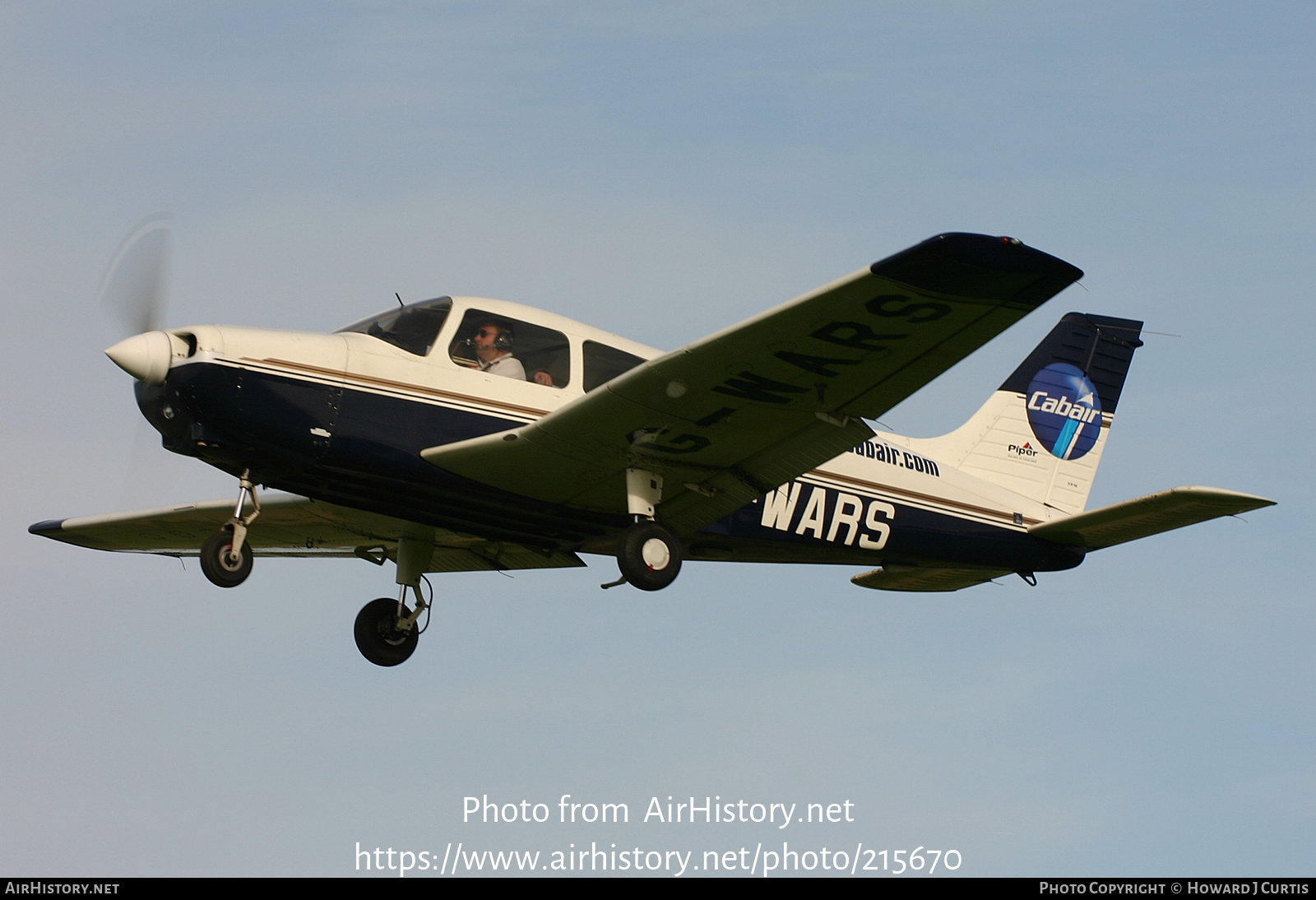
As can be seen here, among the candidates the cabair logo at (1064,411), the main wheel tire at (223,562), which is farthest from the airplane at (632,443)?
the cabair logo at (1064,411)

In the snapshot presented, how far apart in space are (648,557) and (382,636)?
3.47m

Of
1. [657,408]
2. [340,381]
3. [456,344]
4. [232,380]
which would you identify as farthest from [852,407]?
[232,380]

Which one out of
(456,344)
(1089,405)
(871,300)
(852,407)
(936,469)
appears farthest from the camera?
(1089,405)

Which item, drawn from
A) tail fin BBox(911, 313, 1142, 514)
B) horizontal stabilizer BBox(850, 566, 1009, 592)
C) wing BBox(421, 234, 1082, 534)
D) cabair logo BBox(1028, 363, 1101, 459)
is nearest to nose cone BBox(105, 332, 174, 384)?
wing BBox(421, 234, 1082, 534)

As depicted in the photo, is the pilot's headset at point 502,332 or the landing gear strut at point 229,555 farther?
the pilot's headset at point 502,332

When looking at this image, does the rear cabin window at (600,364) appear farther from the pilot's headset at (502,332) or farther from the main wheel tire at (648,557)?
the main wheel tire at (648,557)

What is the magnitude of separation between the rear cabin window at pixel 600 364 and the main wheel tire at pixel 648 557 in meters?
1.29

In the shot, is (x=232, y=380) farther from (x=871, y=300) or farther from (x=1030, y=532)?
(x=1030, y=532)

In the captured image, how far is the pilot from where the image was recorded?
1225cm

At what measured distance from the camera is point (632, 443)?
11914 mm

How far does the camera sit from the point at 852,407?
1133 centimetres

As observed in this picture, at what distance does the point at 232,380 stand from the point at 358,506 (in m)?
1.70

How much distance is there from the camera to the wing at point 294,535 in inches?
558

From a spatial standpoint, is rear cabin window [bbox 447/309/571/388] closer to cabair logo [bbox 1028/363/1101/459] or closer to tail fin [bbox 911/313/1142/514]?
tail fin [bbox 911/313/1142/514]
